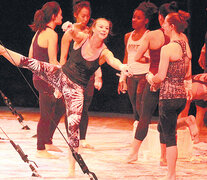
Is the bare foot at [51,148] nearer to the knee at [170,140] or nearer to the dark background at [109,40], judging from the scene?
the knee at [170,140]

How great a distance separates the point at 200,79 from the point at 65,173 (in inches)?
74.2

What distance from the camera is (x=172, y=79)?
462 cm

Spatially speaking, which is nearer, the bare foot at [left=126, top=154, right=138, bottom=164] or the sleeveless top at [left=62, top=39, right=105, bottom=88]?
the sleeveless top at [left=62, top=39, right=105, bottom=88]

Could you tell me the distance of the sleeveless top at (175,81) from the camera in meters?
4.56

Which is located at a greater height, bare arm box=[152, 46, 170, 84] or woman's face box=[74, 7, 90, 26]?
woman's face box=[74, 7, 90, 26]

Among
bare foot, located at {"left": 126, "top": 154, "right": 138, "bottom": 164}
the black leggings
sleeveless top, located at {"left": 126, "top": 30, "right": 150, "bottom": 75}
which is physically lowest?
bare foot, located at {"left": 126, "top": 154, "right": 138, "bottom": 164}

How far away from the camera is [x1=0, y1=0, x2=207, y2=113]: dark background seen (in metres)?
8.55

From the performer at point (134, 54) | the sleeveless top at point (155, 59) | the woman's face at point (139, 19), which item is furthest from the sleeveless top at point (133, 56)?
the sleeveless top at point (155, 59)

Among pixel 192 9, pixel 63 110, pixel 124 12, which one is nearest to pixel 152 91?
pixel 63 110

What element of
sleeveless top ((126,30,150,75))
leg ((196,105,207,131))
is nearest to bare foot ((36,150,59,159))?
sleeveless top ((126,30,150,75))

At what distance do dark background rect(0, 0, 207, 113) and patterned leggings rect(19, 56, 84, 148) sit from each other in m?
4.13

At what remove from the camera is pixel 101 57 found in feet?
15.3

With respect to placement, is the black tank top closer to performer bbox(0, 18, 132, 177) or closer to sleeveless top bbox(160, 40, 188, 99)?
performer bbox(0, 18, 132, 177)

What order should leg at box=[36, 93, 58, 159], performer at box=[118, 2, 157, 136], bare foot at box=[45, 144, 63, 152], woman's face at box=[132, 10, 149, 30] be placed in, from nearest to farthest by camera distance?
leg at box=[36, 93, 58, 159] < bare foot at box=[45, 144, 63, 152] < performer at box=[118, 2, 157, 136] < woman's face at box=[132, 10, 149, 30]
